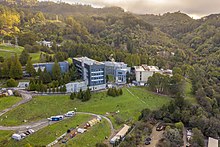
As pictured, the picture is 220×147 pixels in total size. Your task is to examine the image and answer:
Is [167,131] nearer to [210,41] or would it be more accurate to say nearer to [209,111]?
[209,111]

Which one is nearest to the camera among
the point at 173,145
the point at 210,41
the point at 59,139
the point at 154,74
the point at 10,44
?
the point at 59,139

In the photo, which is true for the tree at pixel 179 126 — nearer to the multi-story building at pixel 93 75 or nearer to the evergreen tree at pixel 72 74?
the multi-story building at pixel 93 75

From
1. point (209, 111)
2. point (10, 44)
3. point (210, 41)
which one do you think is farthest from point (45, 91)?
point (210, 41)

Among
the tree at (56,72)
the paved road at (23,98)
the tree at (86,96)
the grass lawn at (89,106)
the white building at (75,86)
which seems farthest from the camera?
the tree at (56,72)

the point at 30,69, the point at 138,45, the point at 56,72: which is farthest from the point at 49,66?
the point at 138,45

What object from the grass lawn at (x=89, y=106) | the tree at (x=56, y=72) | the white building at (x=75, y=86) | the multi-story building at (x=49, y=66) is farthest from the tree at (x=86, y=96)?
the multi-story building at (x=49, y=66)

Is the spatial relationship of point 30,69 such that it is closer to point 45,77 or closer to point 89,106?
point 45,77
